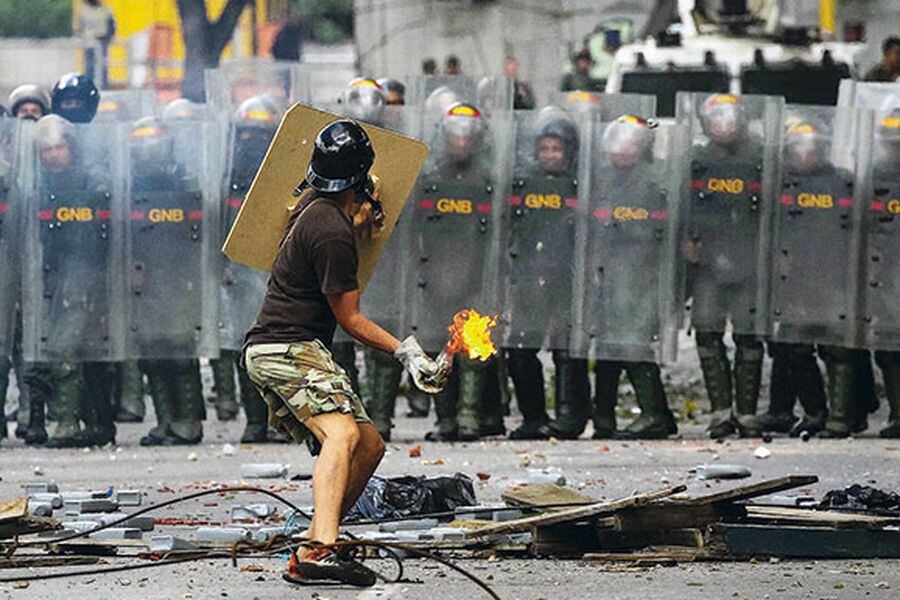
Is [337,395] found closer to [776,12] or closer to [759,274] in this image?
[759,274]

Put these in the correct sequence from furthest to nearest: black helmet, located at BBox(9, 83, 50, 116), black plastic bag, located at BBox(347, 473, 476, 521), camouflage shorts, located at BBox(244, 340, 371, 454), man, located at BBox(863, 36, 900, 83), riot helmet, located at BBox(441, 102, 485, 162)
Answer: man, located at BBox(863, 36, 900, 83)
black helmet, located at BBox(9, 83, 50, 116)
riot helmet, located at BBox(441, 102, 485, 162)
black plastic bag, located at BBox(347, 473, 476, 521)
camouflage shorts, located at BBox(244, 340, 371, 454)

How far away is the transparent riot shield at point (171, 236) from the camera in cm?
1675

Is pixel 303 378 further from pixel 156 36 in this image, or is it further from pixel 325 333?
pixel 156 36

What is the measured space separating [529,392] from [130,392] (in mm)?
3174

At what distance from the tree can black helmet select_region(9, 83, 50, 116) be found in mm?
20430

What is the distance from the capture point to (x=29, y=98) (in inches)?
729

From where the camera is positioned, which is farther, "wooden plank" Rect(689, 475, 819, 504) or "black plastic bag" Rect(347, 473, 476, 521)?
"black plastic bag" Rect(347, 473, 476, 521)

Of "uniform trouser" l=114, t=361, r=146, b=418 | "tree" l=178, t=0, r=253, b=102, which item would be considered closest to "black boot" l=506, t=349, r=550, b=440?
"uniform trouser" l=114, t=361, r=146, b=418

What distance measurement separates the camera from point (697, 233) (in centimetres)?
1689

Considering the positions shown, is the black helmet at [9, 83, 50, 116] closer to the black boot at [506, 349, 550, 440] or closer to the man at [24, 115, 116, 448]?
the man at [24, 115, 116, 448]

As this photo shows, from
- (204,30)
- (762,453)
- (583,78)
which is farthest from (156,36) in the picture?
(762,453)

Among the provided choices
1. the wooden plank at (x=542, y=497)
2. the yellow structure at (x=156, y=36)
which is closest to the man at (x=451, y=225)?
the wooden plank at (x=542, y=497)

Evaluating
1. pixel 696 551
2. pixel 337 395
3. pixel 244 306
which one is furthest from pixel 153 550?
pixel 244 306

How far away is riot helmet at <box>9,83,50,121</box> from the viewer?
60.3 ft
